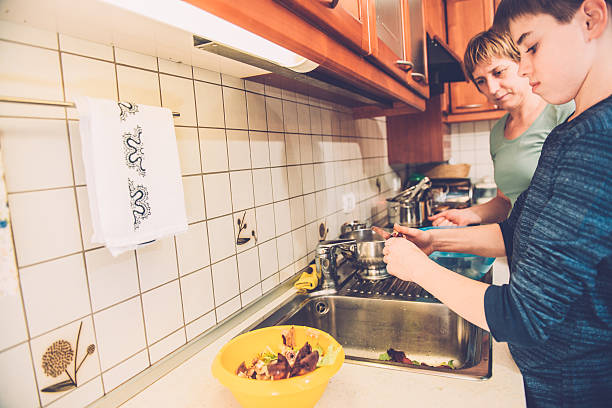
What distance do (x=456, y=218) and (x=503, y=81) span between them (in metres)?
0.57

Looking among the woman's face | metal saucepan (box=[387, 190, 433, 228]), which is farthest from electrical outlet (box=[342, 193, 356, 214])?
the woman's face

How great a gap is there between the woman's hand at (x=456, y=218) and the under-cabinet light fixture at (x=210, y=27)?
3.23ft

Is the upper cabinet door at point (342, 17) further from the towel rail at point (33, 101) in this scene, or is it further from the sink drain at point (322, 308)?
the sink drain at point (322, 308)

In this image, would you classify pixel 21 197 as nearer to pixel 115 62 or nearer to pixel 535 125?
pixel 115 62

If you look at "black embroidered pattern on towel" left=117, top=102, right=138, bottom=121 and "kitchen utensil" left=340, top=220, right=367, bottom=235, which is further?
"kitchen utensil" left=340, top=220, right=367, bottom=235

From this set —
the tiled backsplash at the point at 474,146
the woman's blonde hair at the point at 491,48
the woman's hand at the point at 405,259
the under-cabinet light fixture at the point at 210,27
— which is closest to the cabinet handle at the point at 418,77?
the woman's blonde hair at the point at 491,48

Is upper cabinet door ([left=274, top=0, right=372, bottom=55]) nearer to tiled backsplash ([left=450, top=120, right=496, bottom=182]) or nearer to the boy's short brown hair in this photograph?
the boy's short brown hair

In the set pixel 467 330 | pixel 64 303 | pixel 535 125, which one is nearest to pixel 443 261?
pixel 467 330

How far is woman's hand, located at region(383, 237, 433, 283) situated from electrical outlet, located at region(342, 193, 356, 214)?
2.88 feet

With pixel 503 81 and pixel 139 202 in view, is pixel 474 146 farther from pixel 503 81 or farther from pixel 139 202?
pixel 139 202

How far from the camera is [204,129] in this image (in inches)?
37.6

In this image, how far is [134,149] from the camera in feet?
2.27

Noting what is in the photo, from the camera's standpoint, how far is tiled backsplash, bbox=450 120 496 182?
339 cm

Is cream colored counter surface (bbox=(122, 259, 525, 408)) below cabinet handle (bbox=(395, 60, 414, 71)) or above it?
below
